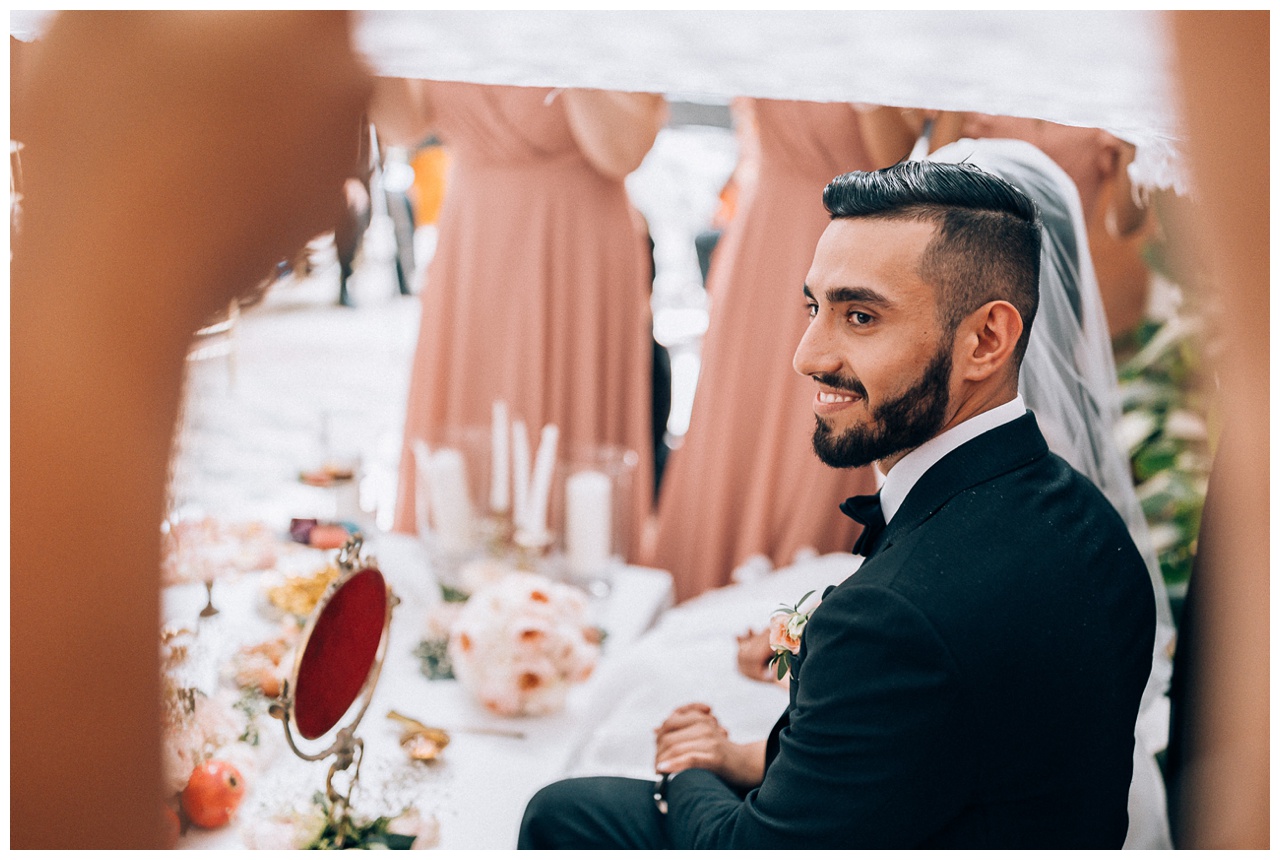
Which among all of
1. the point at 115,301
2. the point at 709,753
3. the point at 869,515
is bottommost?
the point at 709,753

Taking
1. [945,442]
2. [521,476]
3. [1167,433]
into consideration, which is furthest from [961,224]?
[521,476]

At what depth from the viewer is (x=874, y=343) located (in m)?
0.95

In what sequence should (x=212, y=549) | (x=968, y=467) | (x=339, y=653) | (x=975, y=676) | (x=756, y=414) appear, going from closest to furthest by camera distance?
1. (x=975, y=676)
2. (x=968, y=467)
3. (x=339, y=653)
4. (x=212, y=549)
5. (x=756, y=414)

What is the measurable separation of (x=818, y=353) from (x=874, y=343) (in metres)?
0.06

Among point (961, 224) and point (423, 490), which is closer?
point (961, 224)

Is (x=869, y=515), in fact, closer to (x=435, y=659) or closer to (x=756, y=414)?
(x=435, y=659)

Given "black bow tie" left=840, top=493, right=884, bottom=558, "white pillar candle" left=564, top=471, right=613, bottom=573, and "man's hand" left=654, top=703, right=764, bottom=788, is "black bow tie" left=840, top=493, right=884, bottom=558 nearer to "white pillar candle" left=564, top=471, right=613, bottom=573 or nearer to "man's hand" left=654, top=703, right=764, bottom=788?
"man's hand" left=654, top=703, right=764, bottom=788

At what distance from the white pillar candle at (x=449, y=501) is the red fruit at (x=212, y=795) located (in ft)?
3.18

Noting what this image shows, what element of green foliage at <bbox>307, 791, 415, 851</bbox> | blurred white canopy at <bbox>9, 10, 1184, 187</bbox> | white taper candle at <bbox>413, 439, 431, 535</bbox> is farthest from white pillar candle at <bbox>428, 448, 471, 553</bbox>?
blurred white canopy at <bbox>9, 10, 1184, 187</bbox>

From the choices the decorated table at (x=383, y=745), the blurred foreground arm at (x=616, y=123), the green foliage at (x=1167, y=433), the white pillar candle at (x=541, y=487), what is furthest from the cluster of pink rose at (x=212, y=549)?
the green foliage at (x=1167, y=433)

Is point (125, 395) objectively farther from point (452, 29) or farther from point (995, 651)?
point (995, 651)

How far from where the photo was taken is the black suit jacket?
86 cm

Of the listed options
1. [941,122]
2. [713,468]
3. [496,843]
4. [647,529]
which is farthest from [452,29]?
[647,529]

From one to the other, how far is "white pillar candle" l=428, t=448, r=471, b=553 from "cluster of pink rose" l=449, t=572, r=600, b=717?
50cm
